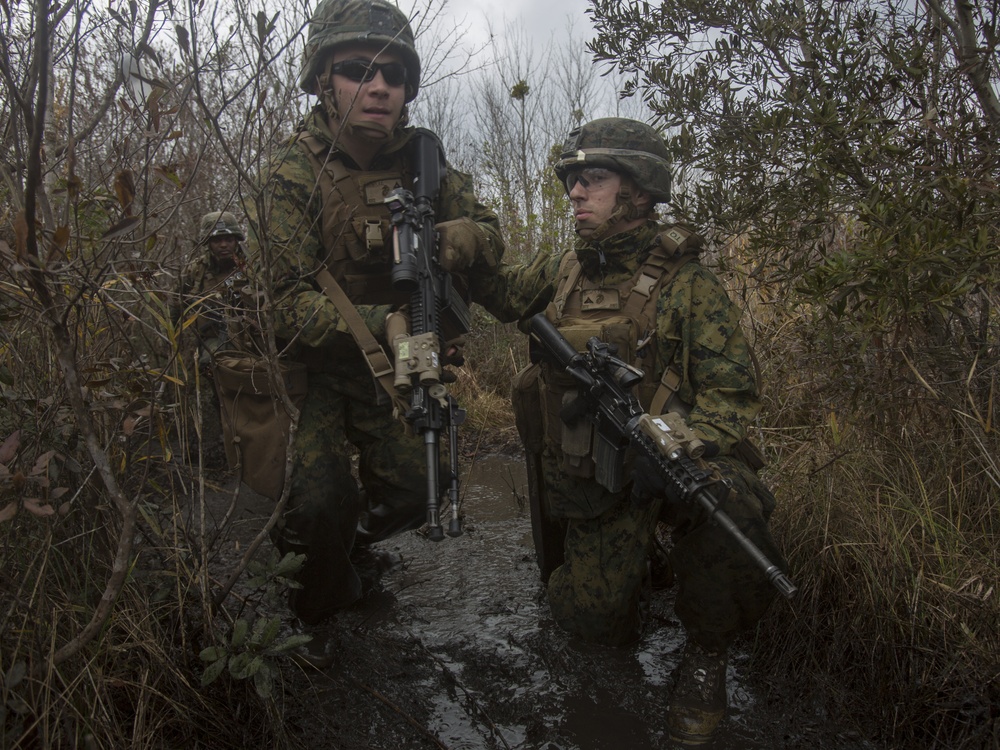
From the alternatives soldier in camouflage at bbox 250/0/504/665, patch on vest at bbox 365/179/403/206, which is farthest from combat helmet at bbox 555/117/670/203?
patch on vest at bbox 365/179/403/206

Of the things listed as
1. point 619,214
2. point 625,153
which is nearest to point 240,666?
point 619,214

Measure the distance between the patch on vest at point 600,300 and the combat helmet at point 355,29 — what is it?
1275 mm

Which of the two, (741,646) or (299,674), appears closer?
(299,674)

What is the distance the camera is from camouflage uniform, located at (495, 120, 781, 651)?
8.52 ft

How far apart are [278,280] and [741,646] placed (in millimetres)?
2243

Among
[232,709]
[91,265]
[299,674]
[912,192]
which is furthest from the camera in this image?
[299,674]

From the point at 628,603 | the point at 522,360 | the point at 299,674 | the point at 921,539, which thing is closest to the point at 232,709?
the point at 299,674

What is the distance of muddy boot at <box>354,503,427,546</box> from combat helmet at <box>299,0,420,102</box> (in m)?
1.87

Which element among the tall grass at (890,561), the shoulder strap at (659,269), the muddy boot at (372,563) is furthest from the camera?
the muddy boot at (372,563)

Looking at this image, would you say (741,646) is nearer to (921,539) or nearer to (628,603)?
Result: (628,603)

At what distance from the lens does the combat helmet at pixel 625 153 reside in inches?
116

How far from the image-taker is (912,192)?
2.46m

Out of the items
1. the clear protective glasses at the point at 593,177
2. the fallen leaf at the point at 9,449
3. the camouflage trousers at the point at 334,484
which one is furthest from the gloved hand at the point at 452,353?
the fallen leaf at the point at 9,449

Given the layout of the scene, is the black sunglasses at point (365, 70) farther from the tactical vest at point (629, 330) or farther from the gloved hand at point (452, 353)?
the tactical vest at point (629, 330)
